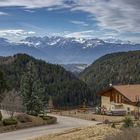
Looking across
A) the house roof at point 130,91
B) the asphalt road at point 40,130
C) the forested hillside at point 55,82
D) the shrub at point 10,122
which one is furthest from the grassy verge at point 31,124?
the forested hillside at point 55,82

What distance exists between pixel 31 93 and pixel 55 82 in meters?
122

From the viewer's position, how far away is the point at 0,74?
182ft

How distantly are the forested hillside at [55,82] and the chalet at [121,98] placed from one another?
5925 cm

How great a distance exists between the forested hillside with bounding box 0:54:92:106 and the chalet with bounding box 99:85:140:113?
2333 inches

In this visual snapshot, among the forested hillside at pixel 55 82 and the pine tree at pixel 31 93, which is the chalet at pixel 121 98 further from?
the forested hillside at pixel 55 82

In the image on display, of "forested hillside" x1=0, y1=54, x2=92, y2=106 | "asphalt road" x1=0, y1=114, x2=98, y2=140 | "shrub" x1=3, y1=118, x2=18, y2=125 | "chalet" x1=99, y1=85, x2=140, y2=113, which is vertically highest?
"forested hillside" x1=0, y1=54, x2=92, y2=106

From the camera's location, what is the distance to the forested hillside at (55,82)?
15938 cm

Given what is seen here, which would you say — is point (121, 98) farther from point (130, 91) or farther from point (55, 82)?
point (55, 82)

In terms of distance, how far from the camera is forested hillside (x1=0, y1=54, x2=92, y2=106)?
159375 millimetres

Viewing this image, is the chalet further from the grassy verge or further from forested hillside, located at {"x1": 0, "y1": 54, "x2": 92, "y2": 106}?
forested hillside, located at {"x1": 0, "y1": 54, "x2": 92, "y2": 106}

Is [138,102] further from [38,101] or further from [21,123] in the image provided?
[21,123]

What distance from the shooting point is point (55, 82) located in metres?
182

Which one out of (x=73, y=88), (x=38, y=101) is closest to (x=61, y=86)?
(x=73, y=88)

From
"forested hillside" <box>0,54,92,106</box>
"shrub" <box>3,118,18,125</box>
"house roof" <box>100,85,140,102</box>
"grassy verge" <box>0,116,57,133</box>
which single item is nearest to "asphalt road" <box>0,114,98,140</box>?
"grassy verge" <box>0,116,57,133</box>
